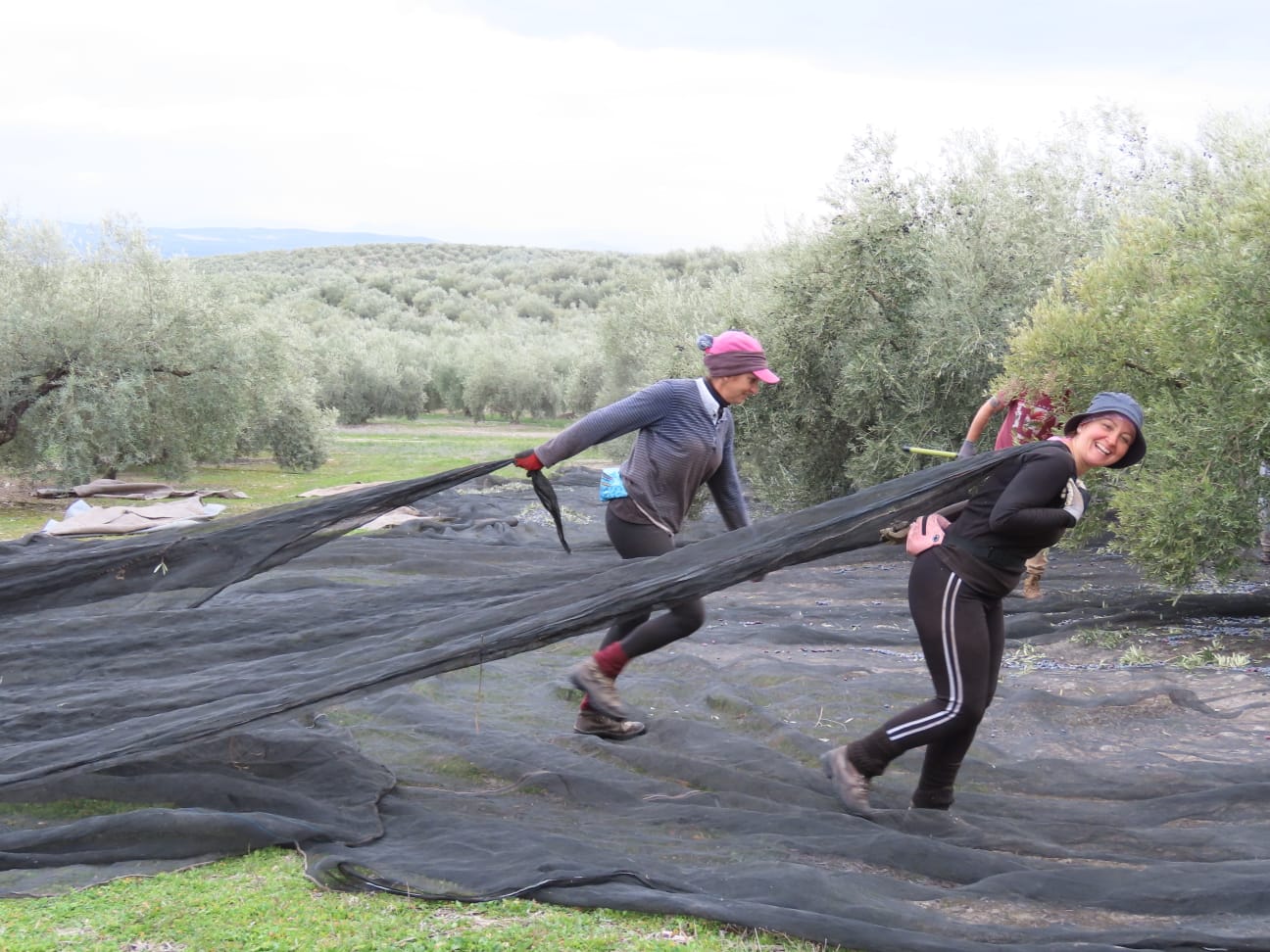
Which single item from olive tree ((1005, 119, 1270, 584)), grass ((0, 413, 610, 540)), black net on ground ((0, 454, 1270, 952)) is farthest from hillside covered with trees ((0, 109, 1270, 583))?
black net on ground ((0, 454, 1270, 952))

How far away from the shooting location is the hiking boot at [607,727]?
5.25m

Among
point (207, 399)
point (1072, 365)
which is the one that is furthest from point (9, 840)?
point (207, 399)

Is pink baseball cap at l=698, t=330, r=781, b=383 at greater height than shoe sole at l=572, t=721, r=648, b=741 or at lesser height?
greater

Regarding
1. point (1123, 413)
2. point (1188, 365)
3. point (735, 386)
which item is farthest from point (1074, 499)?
point (1188, 365)

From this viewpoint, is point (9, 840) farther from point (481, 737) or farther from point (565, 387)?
point (565, 387)

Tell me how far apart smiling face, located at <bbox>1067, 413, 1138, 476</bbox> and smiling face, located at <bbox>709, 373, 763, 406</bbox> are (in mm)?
1439

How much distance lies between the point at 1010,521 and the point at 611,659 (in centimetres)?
200

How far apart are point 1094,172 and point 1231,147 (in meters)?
3.00

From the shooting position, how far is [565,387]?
37.1 m

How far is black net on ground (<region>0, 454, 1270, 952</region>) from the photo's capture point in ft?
11.7

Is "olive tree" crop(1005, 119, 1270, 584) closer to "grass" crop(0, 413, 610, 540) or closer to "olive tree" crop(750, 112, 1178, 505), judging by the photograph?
"olive tree" crop(750, 112, 1178, 505)

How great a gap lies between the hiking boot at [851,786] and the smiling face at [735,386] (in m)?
1.57

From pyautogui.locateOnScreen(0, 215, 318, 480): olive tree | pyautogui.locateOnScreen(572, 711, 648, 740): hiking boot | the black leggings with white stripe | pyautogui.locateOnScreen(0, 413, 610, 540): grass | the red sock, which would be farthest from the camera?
pyautogui.locateOnScreen(0, 215, 318, 480): olive tree

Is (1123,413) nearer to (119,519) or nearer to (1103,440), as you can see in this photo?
(1103,440)
